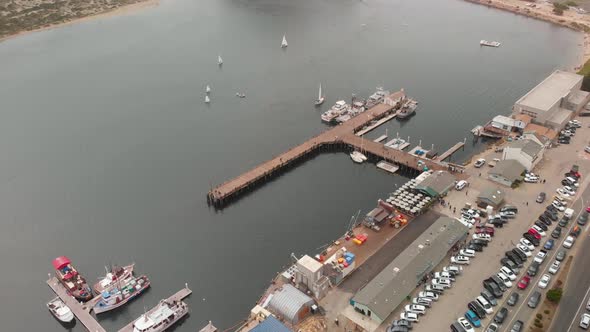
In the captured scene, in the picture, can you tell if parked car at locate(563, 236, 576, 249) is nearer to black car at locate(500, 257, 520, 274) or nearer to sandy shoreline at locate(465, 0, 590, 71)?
black car at locate(500, 257, 520, 274)

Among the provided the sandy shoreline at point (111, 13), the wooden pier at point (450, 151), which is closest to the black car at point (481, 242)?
the wooden pier at point (450, 151)

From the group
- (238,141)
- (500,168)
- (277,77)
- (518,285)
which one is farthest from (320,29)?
(518,285)

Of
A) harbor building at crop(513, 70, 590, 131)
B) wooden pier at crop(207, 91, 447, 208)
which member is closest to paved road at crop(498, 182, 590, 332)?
wooden pier at crop(207, 91, 447, 208)

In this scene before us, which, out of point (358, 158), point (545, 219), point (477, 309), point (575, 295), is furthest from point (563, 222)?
point (358, 158)

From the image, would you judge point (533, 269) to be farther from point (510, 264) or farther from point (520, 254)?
point (520, 254)

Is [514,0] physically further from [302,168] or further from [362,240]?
[362,240]

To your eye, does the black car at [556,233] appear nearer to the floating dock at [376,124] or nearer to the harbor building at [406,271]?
the harbor building at [406,271]
